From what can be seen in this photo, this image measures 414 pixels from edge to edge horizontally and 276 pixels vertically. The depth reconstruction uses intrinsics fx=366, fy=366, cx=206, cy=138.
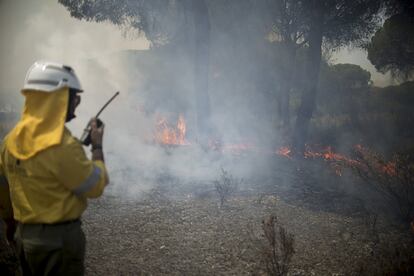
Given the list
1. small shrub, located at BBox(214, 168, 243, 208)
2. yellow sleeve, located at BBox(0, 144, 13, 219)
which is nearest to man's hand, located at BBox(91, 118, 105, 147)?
yellow sleeve, located at BBox(0, 144, 13, 219)

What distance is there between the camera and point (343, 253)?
16.3 feet

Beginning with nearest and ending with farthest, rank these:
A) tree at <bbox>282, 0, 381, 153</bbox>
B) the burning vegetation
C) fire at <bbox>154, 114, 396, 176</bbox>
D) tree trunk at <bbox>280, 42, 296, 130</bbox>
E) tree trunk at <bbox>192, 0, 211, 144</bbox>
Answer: the burning vegetation → fire at <bbox>154, 114, 396, 176</bbox> → tree trunk at <bbox>192, 0, 211, 144</bbox> → tree at <bbox>282, 0, 381, 153</bbox> → tree trunk at <bbox>280, 42, 296, 130</bbox>

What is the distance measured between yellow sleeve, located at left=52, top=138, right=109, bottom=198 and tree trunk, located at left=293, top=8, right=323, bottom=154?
9637 millimetres

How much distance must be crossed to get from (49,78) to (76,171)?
644mm

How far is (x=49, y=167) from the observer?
2.26 meters

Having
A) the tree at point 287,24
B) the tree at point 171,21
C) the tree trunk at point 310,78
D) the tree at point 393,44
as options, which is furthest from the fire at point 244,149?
the tree at point 393,44

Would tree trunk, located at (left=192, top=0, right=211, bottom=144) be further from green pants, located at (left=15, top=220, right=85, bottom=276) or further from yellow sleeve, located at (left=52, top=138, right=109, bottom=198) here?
yellow sleeve, located at (left=52, top=138, right=109, bottom=198)

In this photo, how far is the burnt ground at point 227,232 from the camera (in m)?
4.58

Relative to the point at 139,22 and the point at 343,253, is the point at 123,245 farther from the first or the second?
the point at 139,22

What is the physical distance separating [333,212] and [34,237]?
5495 millimetres

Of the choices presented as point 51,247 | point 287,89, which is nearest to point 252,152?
point 287,89

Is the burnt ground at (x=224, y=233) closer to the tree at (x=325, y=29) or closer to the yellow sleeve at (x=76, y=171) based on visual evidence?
the yellow sleeve at (x=76, y=171)

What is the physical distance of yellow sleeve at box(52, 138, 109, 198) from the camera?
224 cm

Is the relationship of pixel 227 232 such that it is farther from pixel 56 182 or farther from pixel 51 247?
pixel 56 182
